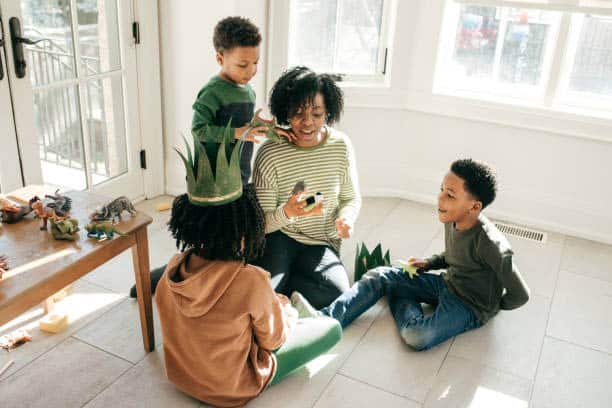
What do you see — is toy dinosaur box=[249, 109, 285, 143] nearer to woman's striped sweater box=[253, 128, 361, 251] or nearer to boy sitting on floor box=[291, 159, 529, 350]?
woman's striped sweater box=[253, 128, 361, 251]

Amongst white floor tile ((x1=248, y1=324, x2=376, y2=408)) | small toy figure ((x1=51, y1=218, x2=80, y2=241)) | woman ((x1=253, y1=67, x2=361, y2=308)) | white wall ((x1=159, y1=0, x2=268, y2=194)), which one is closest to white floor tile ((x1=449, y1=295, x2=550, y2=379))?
white floor tile ((x1=248, y1=324, x2=376, y2=408))

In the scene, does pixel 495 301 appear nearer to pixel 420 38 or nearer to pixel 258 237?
pixel 258 237

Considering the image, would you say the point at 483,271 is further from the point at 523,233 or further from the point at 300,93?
the point at 523,233

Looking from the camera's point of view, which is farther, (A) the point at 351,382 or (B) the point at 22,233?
(A) the point at 351,382

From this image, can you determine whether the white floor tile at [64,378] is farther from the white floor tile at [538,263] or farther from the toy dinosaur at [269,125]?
the white floor tile at [538,263]

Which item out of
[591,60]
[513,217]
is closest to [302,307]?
[513,217]

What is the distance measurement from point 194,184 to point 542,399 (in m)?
1.36

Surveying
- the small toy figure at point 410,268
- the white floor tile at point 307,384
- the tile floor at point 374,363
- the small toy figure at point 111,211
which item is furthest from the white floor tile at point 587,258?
the small toy figure at point 111,211

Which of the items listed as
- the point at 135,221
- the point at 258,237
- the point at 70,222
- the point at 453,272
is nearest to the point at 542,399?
the point at 453,272

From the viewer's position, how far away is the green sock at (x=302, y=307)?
210cm

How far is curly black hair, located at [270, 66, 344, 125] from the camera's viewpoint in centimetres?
210

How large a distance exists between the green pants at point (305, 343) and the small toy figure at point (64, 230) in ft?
2.36

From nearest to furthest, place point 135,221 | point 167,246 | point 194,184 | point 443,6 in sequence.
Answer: point 194,184 < point 135,221 < point 167,246 < point 443,6

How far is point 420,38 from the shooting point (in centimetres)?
314
